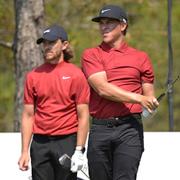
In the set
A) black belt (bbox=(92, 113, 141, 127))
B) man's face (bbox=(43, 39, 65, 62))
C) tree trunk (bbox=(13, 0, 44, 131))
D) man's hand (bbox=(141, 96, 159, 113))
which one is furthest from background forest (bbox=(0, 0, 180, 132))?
man's hand (bbox=(141, 96, 159, 113))

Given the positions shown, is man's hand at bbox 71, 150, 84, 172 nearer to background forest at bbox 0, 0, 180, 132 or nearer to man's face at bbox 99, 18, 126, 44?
man's face at bbox 99, 18, 126, 44

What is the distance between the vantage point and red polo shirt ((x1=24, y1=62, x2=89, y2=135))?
6.98 metres

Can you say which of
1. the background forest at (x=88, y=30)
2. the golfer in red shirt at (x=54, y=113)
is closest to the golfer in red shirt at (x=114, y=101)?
the golfer in red shirt at (x=54, y=113)

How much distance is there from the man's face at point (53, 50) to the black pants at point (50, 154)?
58 cm

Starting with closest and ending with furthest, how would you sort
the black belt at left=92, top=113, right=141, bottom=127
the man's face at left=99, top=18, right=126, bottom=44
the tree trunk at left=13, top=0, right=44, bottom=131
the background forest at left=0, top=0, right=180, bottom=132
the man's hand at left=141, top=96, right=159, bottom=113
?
the man's hand at left=141, top=96, right=159, bottom=113 < the black belt at left=92, top=113, right=141, bottom=127 < the man's face at left=99, top=18, right=126, bottom=44 < the tree trunk at left=13, top=0, right=44, bottom=131 < the background forest at left=0, top=0, right=180, bottom=132

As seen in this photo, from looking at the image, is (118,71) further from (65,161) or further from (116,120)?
(65,161)

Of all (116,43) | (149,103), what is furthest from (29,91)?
(149,103)

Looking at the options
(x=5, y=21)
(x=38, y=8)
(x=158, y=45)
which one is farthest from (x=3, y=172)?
(x=158, y=45)

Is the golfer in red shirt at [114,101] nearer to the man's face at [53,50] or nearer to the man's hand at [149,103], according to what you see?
the man's hand at [149,103]

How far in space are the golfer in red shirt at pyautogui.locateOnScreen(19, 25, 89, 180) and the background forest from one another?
9736 mm

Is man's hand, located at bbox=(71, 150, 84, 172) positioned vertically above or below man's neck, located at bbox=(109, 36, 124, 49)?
below

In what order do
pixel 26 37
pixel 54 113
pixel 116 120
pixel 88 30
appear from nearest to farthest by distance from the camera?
1. pixel 54 113
2. pixel 116 120
3. pixel 26 37
4. pixel 88 30

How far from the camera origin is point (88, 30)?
20094 mm

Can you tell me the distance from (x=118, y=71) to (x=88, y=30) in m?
13.0
